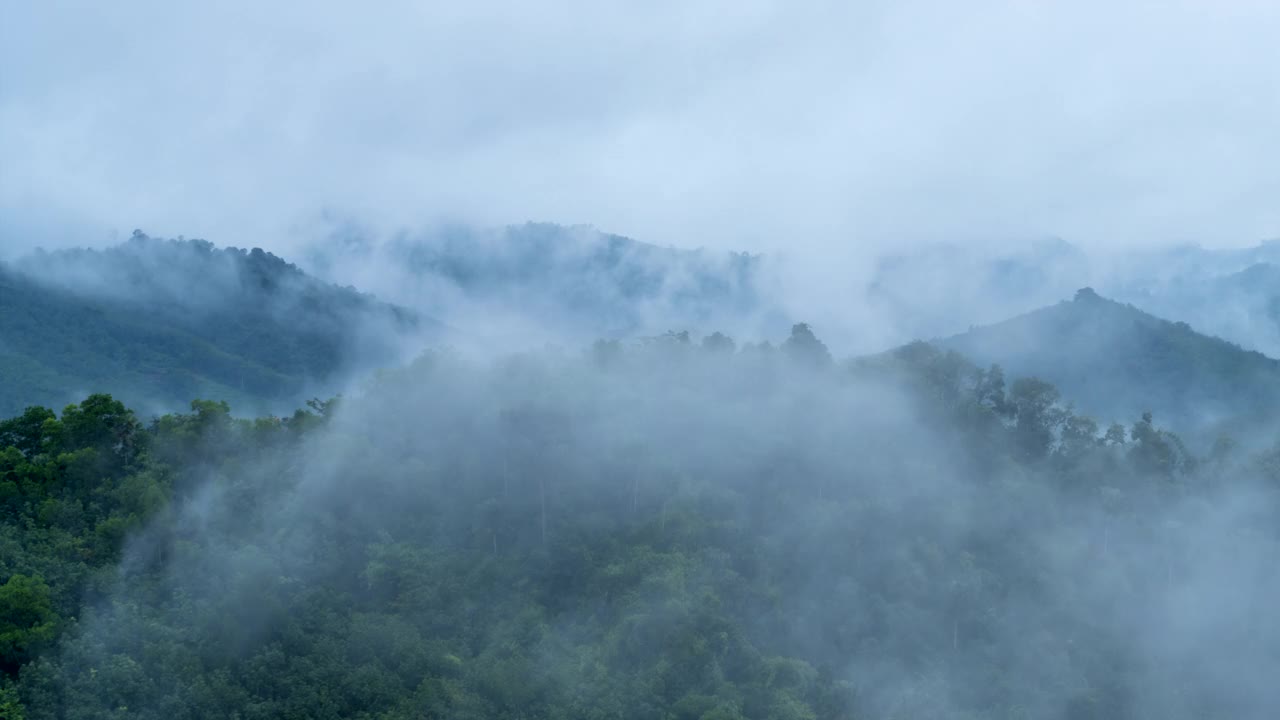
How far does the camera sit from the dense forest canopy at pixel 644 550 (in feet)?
72.4

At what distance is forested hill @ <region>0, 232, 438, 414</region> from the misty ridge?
2601cm

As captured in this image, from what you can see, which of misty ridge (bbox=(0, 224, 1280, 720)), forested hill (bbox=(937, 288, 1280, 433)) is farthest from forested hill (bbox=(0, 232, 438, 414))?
forested hill (bbox=(937, 288, 1280, 433))

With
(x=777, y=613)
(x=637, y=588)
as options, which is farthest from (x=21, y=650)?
(x=777, y=613)

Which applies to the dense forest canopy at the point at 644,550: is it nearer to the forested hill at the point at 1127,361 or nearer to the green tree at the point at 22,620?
the green tree at the point at 22,620

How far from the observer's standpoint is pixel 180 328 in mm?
61312

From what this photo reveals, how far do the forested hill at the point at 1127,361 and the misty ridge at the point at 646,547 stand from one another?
25.1 feet

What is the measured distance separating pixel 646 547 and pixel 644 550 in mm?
185

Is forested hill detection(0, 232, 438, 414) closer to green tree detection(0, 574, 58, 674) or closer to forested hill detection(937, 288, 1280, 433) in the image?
green tree detection(0, 574, 58, 674)

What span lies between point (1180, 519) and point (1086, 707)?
25.2 ft

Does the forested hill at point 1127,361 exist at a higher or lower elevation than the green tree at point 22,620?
higher

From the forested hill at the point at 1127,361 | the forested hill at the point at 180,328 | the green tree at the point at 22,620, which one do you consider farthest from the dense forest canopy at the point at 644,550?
the forested hill at the point at 180,328

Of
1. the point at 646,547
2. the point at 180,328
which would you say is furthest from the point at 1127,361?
the point at 180,328

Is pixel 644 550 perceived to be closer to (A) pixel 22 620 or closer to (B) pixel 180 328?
(A) pixel 22 620

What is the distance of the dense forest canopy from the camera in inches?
869
